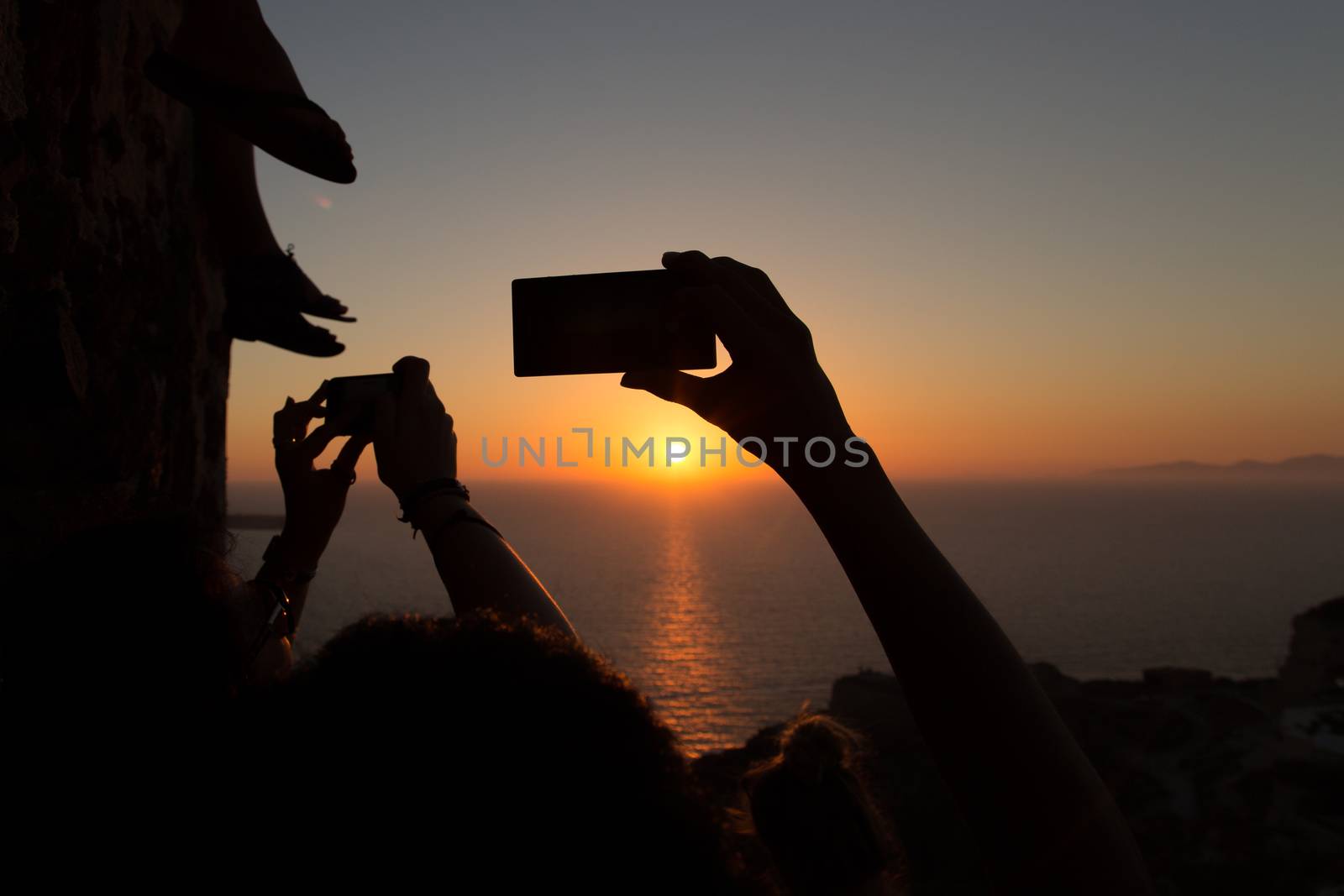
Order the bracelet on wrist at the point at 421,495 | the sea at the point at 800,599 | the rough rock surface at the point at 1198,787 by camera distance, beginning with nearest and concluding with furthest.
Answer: the bracelet on wrist at the point at 421,495 → the rough rock surface at the point at 1198,787 → the sea at the point at 800,599

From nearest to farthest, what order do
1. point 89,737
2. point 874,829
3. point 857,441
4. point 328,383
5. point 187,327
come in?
point 89,737 < point 857,441 < point 874,829 < point 328,383 < point 187,327

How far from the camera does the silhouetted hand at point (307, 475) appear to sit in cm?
211

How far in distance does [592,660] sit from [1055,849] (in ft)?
1.65

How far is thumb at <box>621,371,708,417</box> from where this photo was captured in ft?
4.14

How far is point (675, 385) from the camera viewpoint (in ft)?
4.43

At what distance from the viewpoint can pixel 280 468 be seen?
2123mm

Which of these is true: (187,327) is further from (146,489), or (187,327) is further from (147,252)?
(146,489)

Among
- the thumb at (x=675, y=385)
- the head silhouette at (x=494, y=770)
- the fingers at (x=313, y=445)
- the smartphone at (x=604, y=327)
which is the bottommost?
the head silhouette at (x=494, y=770)

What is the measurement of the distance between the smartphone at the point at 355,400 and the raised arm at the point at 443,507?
0.04 metres

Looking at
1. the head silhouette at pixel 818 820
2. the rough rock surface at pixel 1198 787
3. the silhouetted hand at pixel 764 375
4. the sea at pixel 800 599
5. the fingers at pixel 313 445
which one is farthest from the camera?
the sea at pixel 800 599

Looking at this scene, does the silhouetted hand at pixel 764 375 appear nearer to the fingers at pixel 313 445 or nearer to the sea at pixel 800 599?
the sea at pixel 800 599

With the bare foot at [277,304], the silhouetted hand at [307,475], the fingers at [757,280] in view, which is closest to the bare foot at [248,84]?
the bare foot at [277,304]

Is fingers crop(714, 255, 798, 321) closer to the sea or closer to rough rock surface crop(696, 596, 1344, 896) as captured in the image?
the sea

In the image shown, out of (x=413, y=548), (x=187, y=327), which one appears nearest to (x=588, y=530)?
(x=413, y=548)
